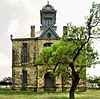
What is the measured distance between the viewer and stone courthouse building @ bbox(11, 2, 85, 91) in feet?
213

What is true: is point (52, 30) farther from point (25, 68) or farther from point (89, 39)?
point (89, 39)

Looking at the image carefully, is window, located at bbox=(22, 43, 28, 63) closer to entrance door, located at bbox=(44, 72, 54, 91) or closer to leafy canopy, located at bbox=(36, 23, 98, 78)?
entrance door, located at bbox=(44, 72, 54, 91)

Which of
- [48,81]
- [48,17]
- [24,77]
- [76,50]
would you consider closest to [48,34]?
[48,17]

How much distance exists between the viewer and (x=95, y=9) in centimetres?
3744

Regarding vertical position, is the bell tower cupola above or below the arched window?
above

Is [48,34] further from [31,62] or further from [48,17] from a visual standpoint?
[31,62]

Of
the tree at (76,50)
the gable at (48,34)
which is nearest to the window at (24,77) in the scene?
the gable at (48,34)

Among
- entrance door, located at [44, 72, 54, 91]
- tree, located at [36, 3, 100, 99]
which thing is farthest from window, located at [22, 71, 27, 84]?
tree, located at [36, 3, 100, 99]

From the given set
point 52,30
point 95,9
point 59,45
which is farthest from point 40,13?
point 95,9

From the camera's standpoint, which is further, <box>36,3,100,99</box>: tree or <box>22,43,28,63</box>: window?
<box>22,43,28,63</box>: window

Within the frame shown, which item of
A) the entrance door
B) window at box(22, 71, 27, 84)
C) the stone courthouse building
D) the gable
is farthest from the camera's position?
window at box(22, 71, 27, 84)

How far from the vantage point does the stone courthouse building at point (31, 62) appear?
6506 centimetres

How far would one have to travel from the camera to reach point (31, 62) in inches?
2601

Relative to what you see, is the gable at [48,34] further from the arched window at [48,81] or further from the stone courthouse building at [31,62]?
the arched window at [48,81]
